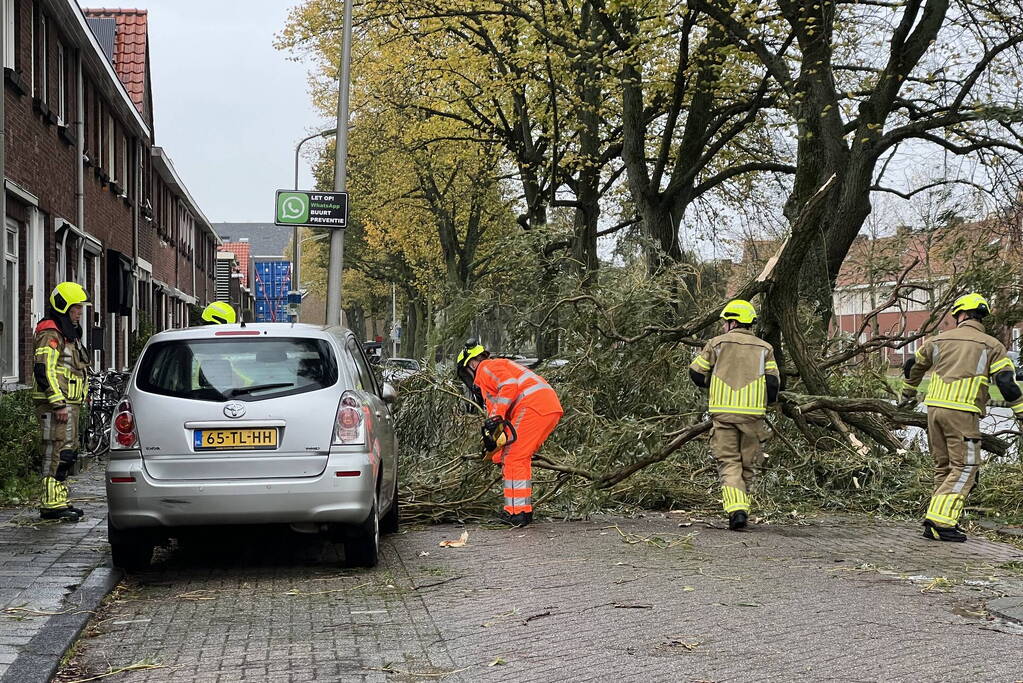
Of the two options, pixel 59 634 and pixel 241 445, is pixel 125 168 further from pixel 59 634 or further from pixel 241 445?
pixel 59 634

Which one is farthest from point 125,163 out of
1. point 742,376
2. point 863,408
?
point 742,376

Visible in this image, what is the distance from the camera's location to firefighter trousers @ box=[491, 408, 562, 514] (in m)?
9.87

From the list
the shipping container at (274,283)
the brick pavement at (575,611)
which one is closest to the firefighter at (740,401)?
the brick pavement at (575,611)

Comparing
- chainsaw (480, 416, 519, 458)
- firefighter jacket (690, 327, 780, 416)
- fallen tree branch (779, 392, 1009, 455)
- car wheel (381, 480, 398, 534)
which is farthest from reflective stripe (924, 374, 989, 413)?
car wheel (381, 480, 398, 534)

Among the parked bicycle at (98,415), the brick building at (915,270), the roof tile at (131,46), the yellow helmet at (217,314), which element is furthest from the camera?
the roof tile at (131,46)

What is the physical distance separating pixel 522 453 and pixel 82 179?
446 inches

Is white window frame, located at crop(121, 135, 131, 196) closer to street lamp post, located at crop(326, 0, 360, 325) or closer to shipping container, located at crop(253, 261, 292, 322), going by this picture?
street lamp post, located at crop(326, 0, 360, 325)

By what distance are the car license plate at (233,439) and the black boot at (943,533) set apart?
469 cm

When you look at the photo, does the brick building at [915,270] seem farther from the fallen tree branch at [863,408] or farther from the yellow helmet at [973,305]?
the yellow helmet at [973,305]

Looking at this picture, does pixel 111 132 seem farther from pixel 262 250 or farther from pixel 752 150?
pixel 262 250

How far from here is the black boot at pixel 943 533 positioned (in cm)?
917

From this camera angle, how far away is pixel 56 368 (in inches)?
384

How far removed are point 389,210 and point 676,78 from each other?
22.4 meters

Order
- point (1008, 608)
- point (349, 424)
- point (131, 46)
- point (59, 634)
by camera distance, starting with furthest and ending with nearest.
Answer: point (131, 46) → point (349, 424) → point (1008, 608) → point (59, 634)
